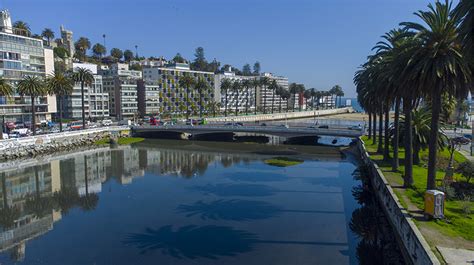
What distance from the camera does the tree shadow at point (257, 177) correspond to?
192 feet

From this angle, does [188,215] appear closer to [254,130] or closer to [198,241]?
[198,241]

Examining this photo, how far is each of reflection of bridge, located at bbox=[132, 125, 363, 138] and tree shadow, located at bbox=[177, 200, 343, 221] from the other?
53801 mm

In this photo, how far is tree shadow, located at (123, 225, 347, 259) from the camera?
30375 millimetres

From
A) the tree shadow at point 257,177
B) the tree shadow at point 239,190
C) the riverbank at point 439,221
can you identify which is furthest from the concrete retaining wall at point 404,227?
the tree shadow at point 257,177

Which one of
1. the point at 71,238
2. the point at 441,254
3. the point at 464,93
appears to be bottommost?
the point at 71,238

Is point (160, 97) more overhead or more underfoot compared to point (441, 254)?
more overhead

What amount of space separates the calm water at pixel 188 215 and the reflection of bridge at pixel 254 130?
21767mm

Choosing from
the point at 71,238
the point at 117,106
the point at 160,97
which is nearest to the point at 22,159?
the point at 71,238

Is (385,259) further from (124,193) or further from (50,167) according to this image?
(50,167)

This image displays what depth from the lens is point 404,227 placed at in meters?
28.5

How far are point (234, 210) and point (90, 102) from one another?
128537 millimetres

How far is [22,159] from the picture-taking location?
7638cm

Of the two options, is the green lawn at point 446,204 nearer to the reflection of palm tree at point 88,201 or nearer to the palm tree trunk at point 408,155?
the palm tree trunk at point 408,155

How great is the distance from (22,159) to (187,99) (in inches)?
4954
